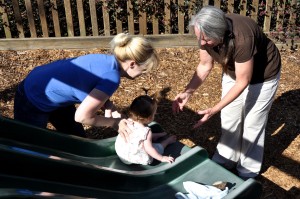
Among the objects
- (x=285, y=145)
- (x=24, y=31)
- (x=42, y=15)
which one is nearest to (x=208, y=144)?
(x=285, y=145)

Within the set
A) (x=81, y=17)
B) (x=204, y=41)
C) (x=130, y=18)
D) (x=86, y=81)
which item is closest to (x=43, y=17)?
(x=81, y=17)

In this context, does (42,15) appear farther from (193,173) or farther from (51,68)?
(193,173)

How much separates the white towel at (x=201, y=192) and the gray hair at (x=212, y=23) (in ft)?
3.27

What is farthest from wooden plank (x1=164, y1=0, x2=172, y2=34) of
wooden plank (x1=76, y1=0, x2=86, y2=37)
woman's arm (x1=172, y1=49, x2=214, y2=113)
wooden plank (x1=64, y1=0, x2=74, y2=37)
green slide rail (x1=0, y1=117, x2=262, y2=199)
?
green slide rail (x1=0, y1=117, x2=262, y2=199)

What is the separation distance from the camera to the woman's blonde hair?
249 cm

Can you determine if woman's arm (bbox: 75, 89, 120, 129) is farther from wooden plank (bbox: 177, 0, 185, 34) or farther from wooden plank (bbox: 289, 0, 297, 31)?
wooden plank (bbox: 289, 0, 297, 31)

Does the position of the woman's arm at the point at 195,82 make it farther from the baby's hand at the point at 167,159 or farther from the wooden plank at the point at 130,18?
the wooden plank at the point at 130,18

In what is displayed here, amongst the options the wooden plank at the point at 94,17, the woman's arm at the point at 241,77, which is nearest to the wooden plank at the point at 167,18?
the wooden plank at the point at 94,17

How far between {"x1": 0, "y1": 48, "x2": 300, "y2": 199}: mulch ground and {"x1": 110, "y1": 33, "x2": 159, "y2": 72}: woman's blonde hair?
6.02ft

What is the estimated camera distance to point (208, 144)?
4.23 m

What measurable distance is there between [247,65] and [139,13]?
3.32 m

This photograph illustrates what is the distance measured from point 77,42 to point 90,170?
3.57m

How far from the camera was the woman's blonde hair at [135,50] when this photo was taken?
8.18ft

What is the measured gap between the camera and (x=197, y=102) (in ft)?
16.1
